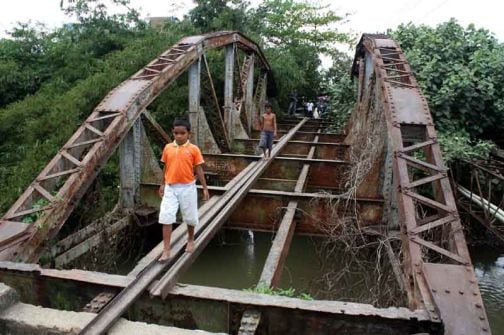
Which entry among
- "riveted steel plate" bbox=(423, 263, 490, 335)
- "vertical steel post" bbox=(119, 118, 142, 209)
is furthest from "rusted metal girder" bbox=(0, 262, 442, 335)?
"vertical steel post" bbox=(119, 118, 142, 209)

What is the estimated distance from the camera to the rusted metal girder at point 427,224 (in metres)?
2.67

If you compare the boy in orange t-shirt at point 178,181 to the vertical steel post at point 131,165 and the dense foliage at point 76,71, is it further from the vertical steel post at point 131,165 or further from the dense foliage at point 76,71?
the dense foliage at point 76,71

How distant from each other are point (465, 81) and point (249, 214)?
207 inches

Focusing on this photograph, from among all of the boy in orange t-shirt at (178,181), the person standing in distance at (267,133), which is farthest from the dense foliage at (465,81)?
the boy in orange t-shirt at (178,181)

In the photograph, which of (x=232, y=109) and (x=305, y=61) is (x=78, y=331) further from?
(x=305, y=61)

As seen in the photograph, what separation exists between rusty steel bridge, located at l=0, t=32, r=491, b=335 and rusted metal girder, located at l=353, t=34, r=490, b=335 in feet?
0.04

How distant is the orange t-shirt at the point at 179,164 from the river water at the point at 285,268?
3.00 m

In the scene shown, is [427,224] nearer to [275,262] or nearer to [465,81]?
[275,262]

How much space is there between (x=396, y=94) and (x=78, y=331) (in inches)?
175

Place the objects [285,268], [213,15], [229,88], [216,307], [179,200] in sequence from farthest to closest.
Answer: [213,15] → [229,88] → [285,268] → [179,200] → [216,307]

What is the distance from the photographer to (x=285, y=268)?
23.6 feet

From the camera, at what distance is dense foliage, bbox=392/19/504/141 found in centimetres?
834

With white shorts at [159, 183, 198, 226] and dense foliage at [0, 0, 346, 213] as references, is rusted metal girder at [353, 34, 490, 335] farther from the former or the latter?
dense foliage at [0, 0, 346, 213]

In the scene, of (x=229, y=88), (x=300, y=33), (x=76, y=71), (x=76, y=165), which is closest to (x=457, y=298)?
(x=76, y=165)
